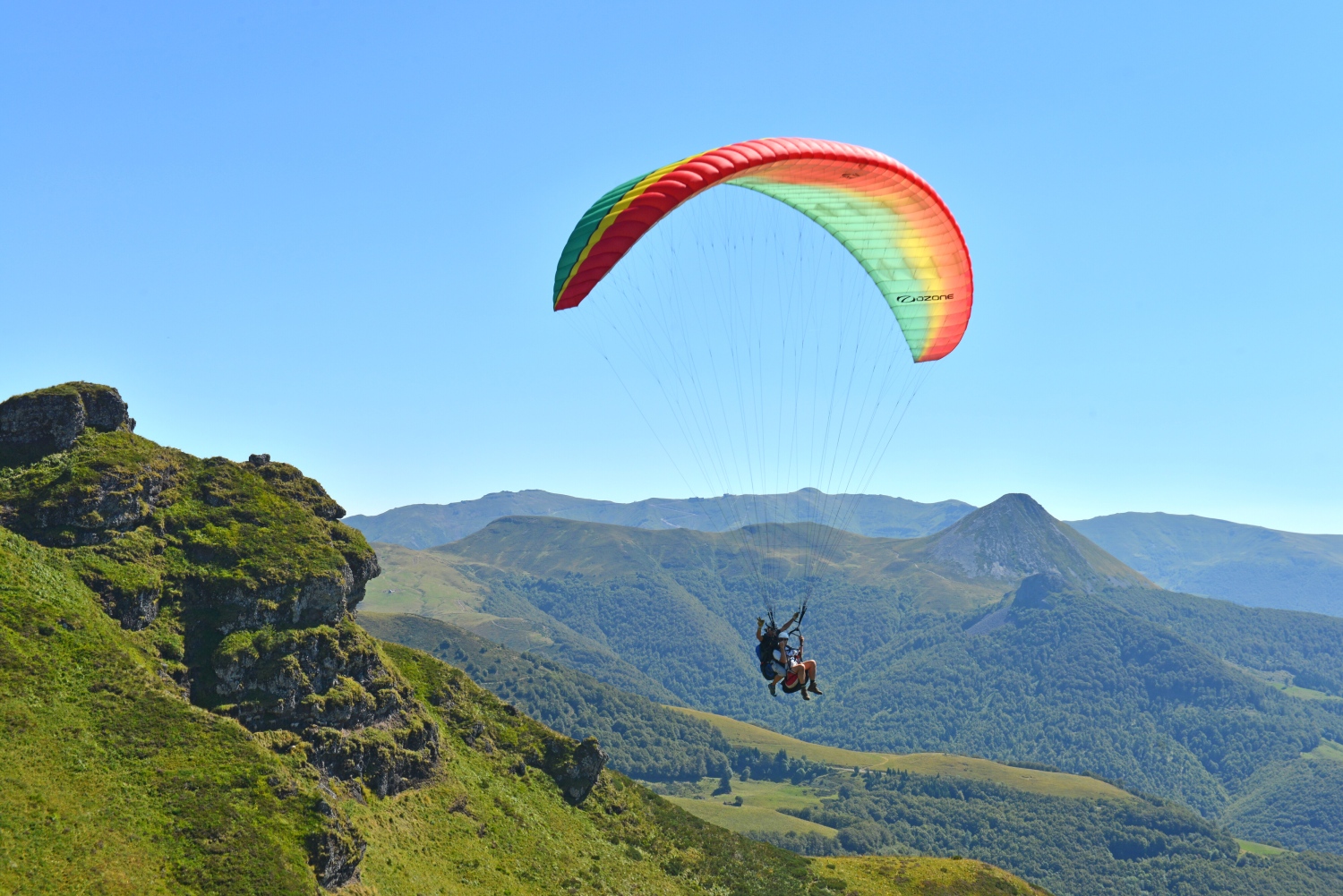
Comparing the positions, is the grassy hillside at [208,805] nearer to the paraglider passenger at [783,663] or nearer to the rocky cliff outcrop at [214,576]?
the rocky cliff outcrop at [214,576]

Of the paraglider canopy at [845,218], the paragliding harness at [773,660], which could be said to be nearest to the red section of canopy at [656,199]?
the paraglider canopy at [845,218]

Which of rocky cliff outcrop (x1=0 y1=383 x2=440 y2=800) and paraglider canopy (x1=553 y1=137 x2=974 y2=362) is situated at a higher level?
paraglider canopy (x1=553 y1=137 x2=974 y2=362)

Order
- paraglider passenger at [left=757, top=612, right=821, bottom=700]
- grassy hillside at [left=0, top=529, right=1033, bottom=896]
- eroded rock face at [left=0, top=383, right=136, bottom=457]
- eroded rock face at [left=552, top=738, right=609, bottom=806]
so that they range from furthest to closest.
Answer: eroded rock face at [left=552, top=738, right=609, bottom=806]
eroded rock face at [left=0, top=383, right=136, bottom=457]
grassy hillside at [left=0, top=529, right=1033, bottom=896]
paraglider passenger at [left=757, top=612, right=821, bottom=700]

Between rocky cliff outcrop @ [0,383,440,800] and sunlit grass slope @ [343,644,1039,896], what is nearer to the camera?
rocky cliff outcrop @ [0,383,440,800]

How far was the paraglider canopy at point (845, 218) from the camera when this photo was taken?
31766mm

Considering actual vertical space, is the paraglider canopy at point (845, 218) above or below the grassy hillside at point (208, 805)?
above

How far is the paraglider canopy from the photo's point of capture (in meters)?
31.8

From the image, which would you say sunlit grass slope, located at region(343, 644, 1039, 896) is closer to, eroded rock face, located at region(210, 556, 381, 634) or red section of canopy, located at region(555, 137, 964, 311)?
eroded rock face, located at region(210, 556, 381, 634)

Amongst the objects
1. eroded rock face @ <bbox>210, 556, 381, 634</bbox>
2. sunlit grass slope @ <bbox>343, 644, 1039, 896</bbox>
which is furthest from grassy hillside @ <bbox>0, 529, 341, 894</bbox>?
sunlit grass slope @ <bbox>343, 644, 1039, 896</bbox>

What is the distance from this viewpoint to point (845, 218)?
138 ft

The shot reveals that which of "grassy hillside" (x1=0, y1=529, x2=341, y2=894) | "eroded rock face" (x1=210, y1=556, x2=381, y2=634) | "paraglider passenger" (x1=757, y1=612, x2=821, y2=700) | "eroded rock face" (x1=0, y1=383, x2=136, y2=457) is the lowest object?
"grassy hillside" (x1=0, y1=529, x2=341, y2=894)

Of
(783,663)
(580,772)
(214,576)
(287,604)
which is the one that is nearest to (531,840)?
(580,772)

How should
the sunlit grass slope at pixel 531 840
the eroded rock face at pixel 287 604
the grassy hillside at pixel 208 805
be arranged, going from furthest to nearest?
the eroded rock face at pixel 287 604, the sunlit grass slope at pixel 531 840, the grassy hillside at pixel 208 805

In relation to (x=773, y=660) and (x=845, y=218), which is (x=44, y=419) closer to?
(x=845, y=218)
